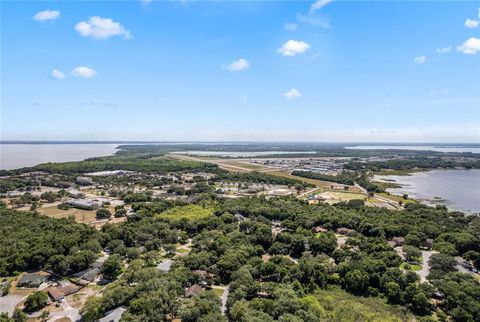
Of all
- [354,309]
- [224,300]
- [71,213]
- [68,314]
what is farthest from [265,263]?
[71,213]

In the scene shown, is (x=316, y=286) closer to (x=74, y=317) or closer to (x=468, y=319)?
(x=468, y=319)

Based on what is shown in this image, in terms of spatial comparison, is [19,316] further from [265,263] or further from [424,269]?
[424,269]

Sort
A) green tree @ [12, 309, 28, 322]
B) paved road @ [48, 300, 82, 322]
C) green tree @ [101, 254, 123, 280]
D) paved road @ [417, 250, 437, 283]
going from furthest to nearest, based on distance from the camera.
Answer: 1. paved road @ [417, 250, 437, 283]
2. green tree @ [101, 254, 123, 280]
3. paved road @ [48, 300, 82, 322]
4. green tree @ [12, 309, 28, 322]

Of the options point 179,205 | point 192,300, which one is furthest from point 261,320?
point 179,205

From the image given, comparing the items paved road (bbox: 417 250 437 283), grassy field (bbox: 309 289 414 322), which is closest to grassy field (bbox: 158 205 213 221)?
grassy field (bbox: 309 289 414 322)

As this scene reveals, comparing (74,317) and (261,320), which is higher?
(261,320)

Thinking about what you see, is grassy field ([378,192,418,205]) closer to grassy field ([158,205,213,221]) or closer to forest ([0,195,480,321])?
forest ([0,195,480,321])
